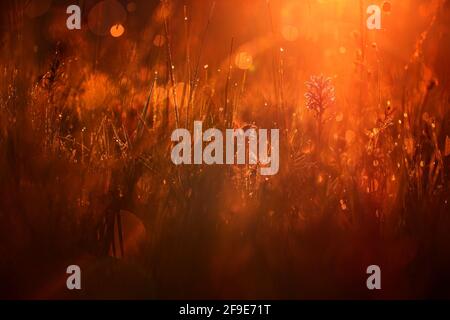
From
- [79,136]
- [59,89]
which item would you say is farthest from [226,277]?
[59,89]

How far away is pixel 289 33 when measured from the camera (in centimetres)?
187

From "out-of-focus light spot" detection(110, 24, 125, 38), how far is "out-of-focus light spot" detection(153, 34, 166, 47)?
125mm

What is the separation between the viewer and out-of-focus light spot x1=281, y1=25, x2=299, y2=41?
187 cm

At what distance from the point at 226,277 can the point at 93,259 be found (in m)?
0.38

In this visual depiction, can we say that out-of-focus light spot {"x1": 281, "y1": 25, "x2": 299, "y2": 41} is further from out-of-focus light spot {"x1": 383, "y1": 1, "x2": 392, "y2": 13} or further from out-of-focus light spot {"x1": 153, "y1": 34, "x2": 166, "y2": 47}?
out-of-focus light spot {"x1": 153, "y1": 34, "x2": 166, "y2": 47}

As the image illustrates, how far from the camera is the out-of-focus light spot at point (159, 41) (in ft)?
6.05

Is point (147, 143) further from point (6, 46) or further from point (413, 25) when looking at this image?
point (413, 25)

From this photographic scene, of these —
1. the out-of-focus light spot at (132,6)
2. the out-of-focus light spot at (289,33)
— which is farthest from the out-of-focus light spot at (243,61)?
the out-of-focus light spot at (132,6)

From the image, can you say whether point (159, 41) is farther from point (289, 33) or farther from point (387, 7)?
point (387, 7)

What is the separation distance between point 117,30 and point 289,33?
0.57 metres

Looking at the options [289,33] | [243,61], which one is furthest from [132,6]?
[289,33]

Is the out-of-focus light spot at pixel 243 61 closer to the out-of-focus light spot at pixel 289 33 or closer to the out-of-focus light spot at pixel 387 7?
the out-of-focus light spot at pixel 289 33

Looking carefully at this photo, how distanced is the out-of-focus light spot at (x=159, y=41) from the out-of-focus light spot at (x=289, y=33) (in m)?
0.39

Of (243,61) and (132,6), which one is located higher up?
(132,6)
